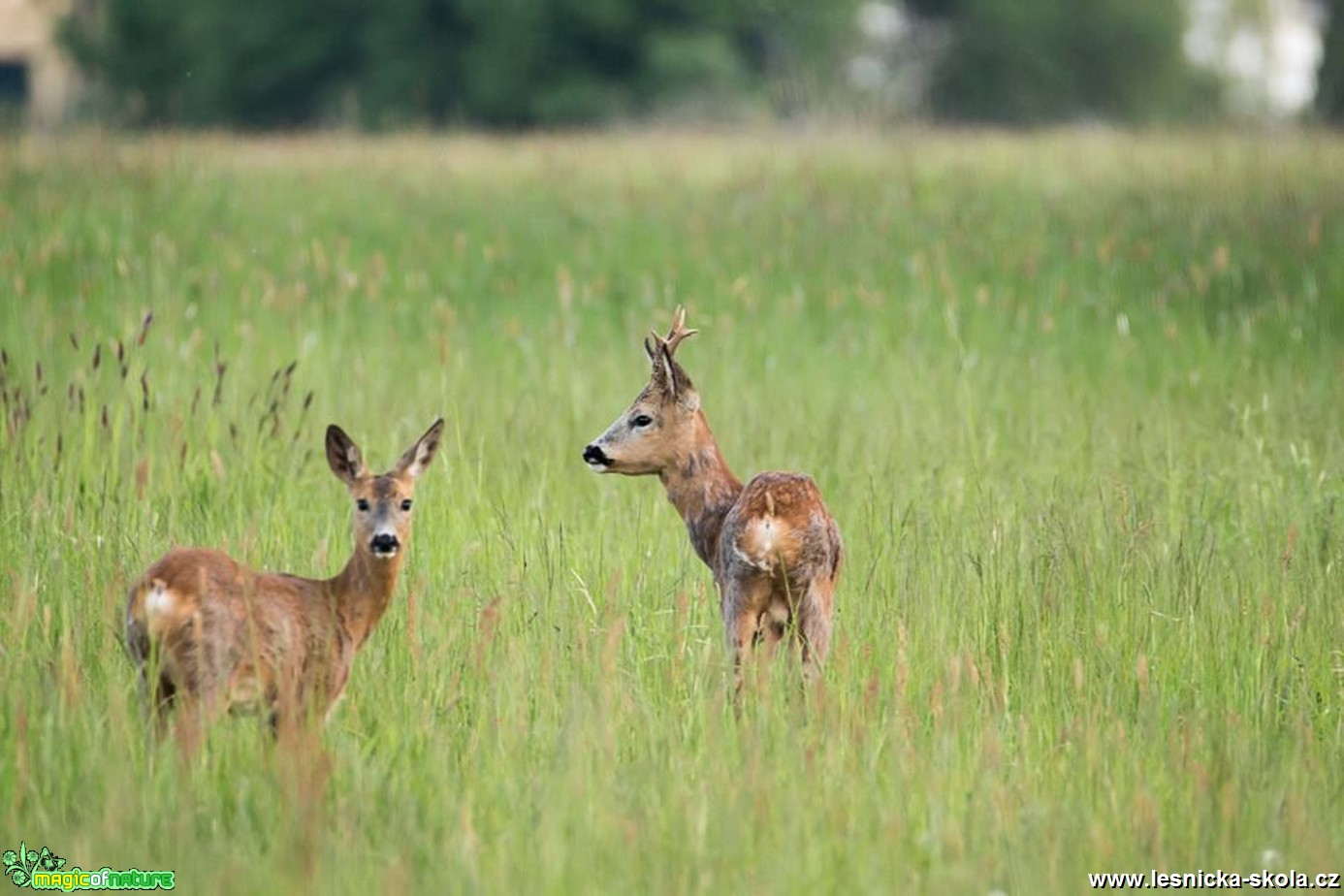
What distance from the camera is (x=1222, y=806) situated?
177 inches

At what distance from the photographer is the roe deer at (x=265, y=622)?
4.78m

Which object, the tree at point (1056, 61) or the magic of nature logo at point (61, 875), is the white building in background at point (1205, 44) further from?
the magic of nature logo at point (61, 875)

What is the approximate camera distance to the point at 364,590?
5.43 meters

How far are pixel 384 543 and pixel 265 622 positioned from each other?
1.21 feet

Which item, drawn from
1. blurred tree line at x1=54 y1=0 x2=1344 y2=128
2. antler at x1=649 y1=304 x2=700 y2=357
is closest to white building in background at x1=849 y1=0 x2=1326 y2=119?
blurred tree line at x1=54 y1=0 x2=1344 y2=128

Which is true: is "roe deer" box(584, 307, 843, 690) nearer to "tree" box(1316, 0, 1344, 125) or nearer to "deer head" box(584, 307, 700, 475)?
"deer head" box(584, 307, 700, 475)

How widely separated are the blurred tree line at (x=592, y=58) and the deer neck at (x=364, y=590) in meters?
24.1

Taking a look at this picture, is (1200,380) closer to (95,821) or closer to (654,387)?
(654,387)

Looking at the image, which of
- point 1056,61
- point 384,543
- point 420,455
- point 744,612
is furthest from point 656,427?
point 1056,61

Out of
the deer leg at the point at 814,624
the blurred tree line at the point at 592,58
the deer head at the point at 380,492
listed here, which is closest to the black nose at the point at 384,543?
the deer head at the point at 380,492

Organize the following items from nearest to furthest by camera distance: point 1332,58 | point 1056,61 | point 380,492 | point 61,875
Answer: point 61,875 < point 380,492 < point 1332,58 < point 1056,61

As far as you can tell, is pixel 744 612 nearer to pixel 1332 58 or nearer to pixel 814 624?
pixel 814 624

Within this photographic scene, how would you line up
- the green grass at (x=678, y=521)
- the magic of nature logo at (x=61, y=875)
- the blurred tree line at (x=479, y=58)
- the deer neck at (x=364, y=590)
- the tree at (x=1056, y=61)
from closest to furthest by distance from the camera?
1. the magic of nature logo at (x=61, y=875)
2. the green grass at (x=678, y=521)
3. the deer neck at (x=364, y=590)
4. the blurred tree line at (x=479, y=58)
5. the tree at (x=1056, y=61)

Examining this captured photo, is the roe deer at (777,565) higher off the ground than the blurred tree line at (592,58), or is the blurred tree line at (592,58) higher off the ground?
the blurred tree line at (592,58)
